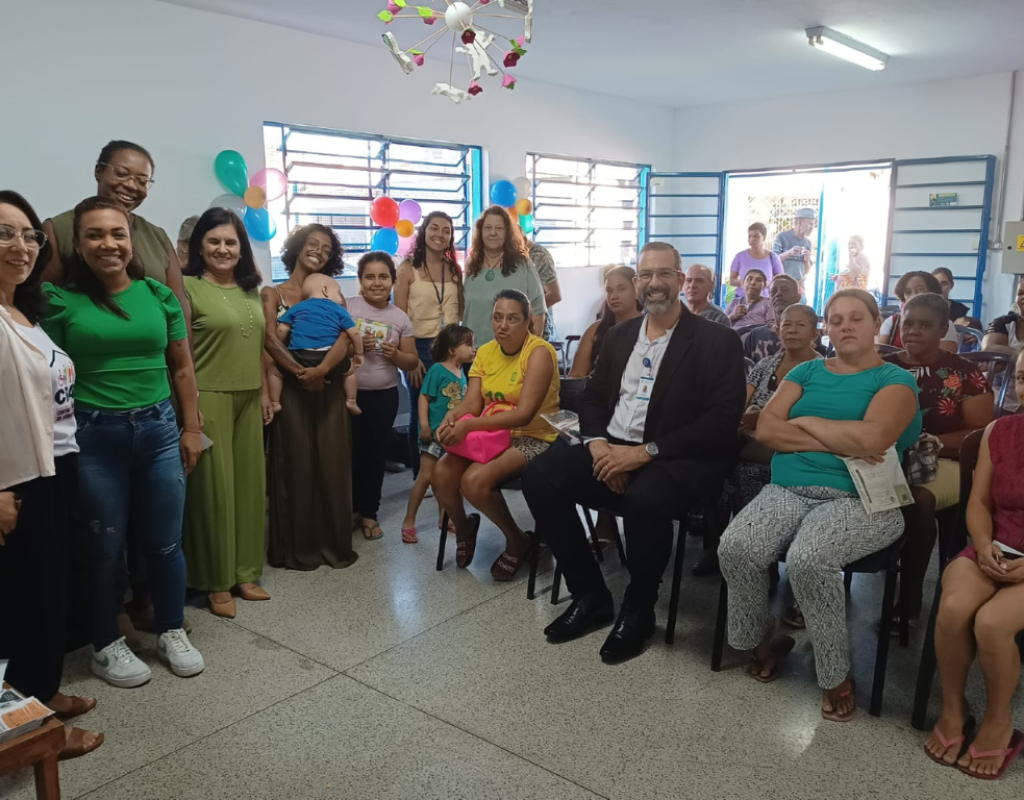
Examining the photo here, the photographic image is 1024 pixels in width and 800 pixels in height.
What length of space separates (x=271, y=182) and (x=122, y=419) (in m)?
3.32

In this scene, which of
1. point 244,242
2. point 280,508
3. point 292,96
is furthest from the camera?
point 292,96

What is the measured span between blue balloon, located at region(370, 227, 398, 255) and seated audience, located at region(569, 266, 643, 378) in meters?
2.53

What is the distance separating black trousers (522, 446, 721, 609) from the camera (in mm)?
2570

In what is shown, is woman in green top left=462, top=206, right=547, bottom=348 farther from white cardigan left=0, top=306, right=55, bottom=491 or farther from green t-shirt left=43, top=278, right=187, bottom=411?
white cardigan left=0, top=306, right=55, bottom=491

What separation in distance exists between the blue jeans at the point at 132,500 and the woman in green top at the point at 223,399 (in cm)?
33

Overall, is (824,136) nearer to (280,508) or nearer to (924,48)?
(924,48)

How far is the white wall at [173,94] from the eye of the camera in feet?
14.0

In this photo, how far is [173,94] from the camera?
4844 millimetres

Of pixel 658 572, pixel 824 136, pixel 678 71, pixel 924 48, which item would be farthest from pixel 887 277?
pixel 658 572

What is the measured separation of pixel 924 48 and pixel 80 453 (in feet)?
22.4

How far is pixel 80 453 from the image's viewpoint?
89.6 inches

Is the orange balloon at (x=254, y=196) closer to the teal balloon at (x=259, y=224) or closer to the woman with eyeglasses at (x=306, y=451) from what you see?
the teal balloon at (x=259, y=224)

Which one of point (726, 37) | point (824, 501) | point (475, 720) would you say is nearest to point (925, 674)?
point (824, 501)

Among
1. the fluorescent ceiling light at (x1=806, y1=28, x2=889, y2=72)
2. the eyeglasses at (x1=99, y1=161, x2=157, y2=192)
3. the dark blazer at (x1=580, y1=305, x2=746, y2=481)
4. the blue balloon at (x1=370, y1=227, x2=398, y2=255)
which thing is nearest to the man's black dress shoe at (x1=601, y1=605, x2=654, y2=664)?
the dark blazer at (x1=580, y1=305, x2=746, y2=481)
